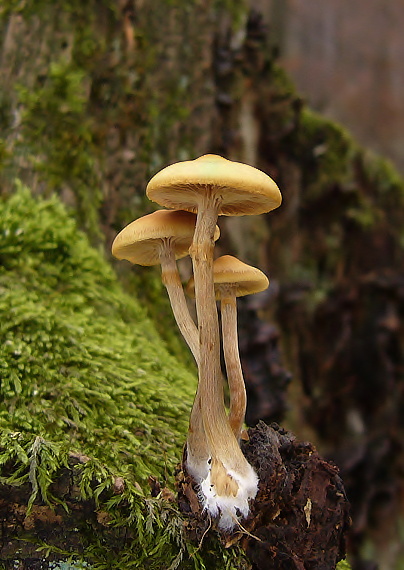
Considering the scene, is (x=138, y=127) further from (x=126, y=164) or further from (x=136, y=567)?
(x=136, y=567)

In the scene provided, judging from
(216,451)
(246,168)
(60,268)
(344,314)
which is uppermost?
(246,168)

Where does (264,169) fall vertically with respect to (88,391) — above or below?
above

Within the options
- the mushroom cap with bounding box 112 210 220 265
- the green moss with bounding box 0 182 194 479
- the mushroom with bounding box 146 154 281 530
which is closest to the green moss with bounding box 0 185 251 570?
the green moss with bounding box 0 182 194 479

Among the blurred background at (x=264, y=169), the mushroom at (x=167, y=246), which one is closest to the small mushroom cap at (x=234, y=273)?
the mushroom at (x=167, y=246)

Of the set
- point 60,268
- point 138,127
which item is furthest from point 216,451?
point 138,127

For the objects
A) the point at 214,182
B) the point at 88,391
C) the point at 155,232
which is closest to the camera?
the point at 214,182

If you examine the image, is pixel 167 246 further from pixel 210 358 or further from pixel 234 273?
pixel 210 358

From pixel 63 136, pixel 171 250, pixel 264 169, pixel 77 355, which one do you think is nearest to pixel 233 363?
Answer: pixel 171 250
